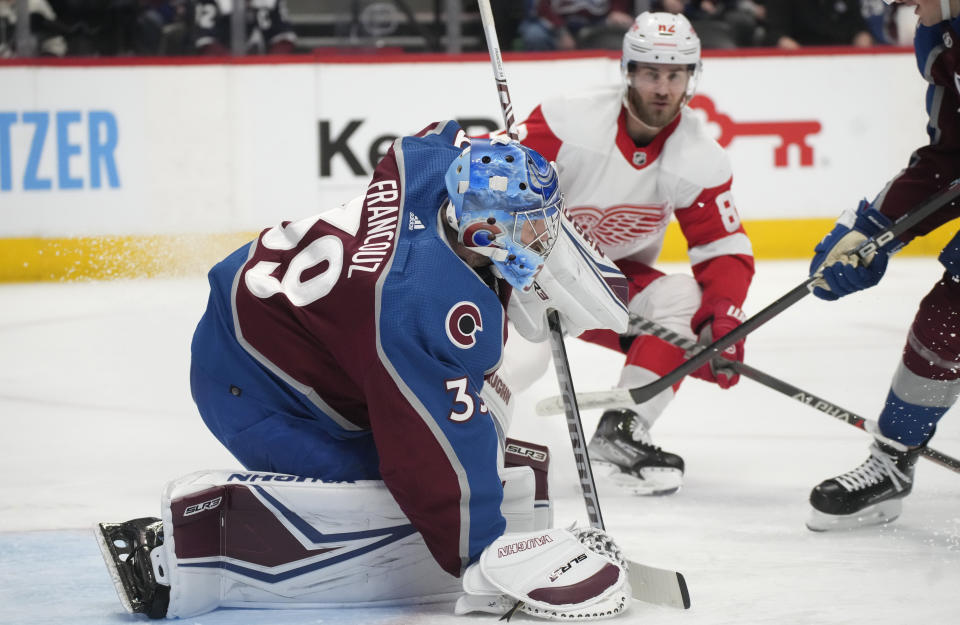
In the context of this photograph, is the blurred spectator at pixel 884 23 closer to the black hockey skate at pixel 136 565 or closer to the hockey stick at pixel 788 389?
the hockey stick at pixel 788 389

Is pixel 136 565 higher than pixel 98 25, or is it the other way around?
pixel 98 25

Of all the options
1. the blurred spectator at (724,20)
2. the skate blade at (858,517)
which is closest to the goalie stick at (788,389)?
the skate blade at (858,517)

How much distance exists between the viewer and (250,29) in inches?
238

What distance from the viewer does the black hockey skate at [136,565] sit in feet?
6.44

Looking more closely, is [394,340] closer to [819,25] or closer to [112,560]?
[112,560]

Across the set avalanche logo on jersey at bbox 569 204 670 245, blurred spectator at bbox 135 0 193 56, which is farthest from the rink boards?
avalanche logo on jersey at bbox 569 204 670 245

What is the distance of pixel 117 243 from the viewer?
5828mm

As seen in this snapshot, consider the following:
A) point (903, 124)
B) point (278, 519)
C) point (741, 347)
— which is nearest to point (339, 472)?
point (278, 519)

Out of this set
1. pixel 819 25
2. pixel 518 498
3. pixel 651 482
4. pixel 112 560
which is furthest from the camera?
pixel 819 25

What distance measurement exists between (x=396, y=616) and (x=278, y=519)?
0.23 meters

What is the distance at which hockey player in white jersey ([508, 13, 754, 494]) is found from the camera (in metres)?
2.96

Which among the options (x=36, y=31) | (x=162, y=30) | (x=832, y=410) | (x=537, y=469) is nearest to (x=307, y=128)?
(x=162, y=30)

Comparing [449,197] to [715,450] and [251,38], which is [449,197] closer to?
[715,450]

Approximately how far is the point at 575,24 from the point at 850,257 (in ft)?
13.5
